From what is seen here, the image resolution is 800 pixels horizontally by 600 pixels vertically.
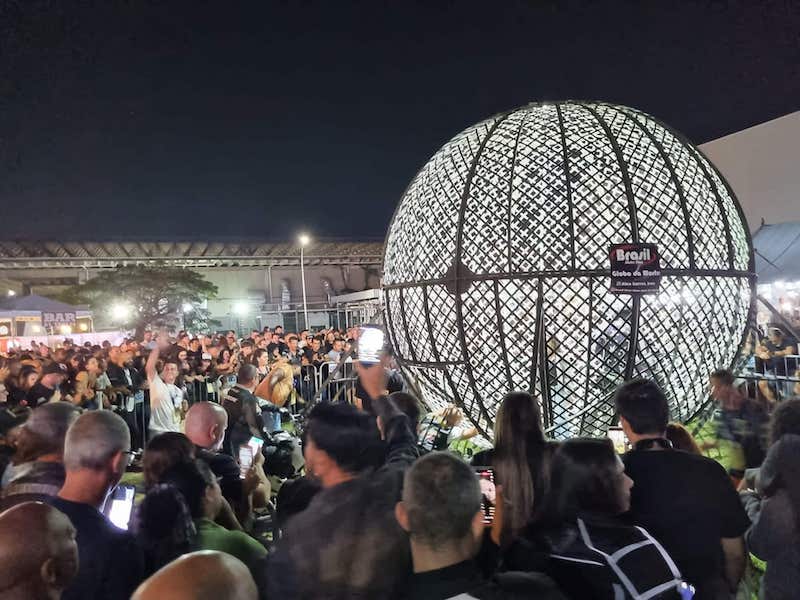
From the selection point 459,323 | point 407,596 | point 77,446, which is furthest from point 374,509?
point 459,323

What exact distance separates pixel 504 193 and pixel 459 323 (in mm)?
993

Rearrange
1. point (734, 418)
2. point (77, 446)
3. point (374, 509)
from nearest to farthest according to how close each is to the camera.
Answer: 1. point (374, 509)
2. point (77, 446)
3. point (734, 418)

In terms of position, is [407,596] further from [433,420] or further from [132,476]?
[132,476]

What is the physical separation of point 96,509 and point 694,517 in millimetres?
2598

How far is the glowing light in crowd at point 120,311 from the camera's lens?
139ft

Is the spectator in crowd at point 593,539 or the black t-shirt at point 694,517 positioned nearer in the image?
the spectator in crowd at point 593,539

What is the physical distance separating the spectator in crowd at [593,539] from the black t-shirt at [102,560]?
152 centimetres

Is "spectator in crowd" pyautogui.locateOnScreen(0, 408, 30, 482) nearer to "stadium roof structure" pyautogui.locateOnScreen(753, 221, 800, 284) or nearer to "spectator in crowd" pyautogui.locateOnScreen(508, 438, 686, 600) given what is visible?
"spectator in crowd" pyautogui.locateOnScreen(508, 438, 686, 600)

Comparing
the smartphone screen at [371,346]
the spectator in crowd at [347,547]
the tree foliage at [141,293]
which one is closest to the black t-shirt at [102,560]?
the spectator in crowd at [347,547]

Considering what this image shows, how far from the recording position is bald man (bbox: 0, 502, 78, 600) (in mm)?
1912

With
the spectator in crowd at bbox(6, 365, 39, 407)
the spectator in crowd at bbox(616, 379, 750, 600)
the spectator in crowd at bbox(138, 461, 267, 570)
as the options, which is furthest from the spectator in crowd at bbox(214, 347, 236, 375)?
the spectator in crowd at bbox(616, 379, 750, 600)

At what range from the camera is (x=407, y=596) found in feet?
6.54

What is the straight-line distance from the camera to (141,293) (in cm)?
4222

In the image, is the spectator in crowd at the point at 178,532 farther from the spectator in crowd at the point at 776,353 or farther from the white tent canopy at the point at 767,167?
the white tent canopy at the point at 767,167
